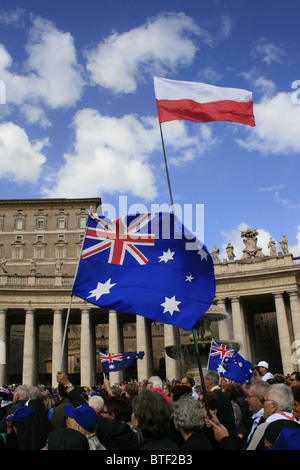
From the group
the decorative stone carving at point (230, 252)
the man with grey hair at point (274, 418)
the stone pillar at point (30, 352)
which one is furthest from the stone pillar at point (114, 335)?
the man with grey hair at point (274, 418)

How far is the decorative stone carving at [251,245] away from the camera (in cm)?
4788

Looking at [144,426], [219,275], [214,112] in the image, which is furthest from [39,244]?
[144,426]

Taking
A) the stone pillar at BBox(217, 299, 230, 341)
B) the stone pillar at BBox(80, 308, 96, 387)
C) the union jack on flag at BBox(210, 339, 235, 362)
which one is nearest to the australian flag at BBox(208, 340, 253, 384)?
the union jack on flag at BBox(210, 339, 235, 362)

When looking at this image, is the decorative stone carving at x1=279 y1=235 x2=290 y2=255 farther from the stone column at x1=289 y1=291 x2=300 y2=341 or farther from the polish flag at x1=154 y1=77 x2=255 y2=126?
the polish flag at x1=154 y1=77 x2=255 y2=126

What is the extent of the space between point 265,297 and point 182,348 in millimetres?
29191

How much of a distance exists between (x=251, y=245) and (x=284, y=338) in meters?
10.9

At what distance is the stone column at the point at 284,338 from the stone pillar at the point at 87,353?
19.6 meters

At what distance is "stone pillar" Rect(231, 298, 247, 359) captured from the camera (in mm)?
43812

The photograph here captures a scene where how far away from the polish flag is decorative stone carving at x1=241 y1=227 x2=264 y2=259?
117 ft

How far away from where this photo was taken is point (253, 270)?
150 feet

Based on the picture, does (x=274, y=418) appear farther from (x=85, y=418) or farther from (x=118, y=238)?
(x=118, y=238)
